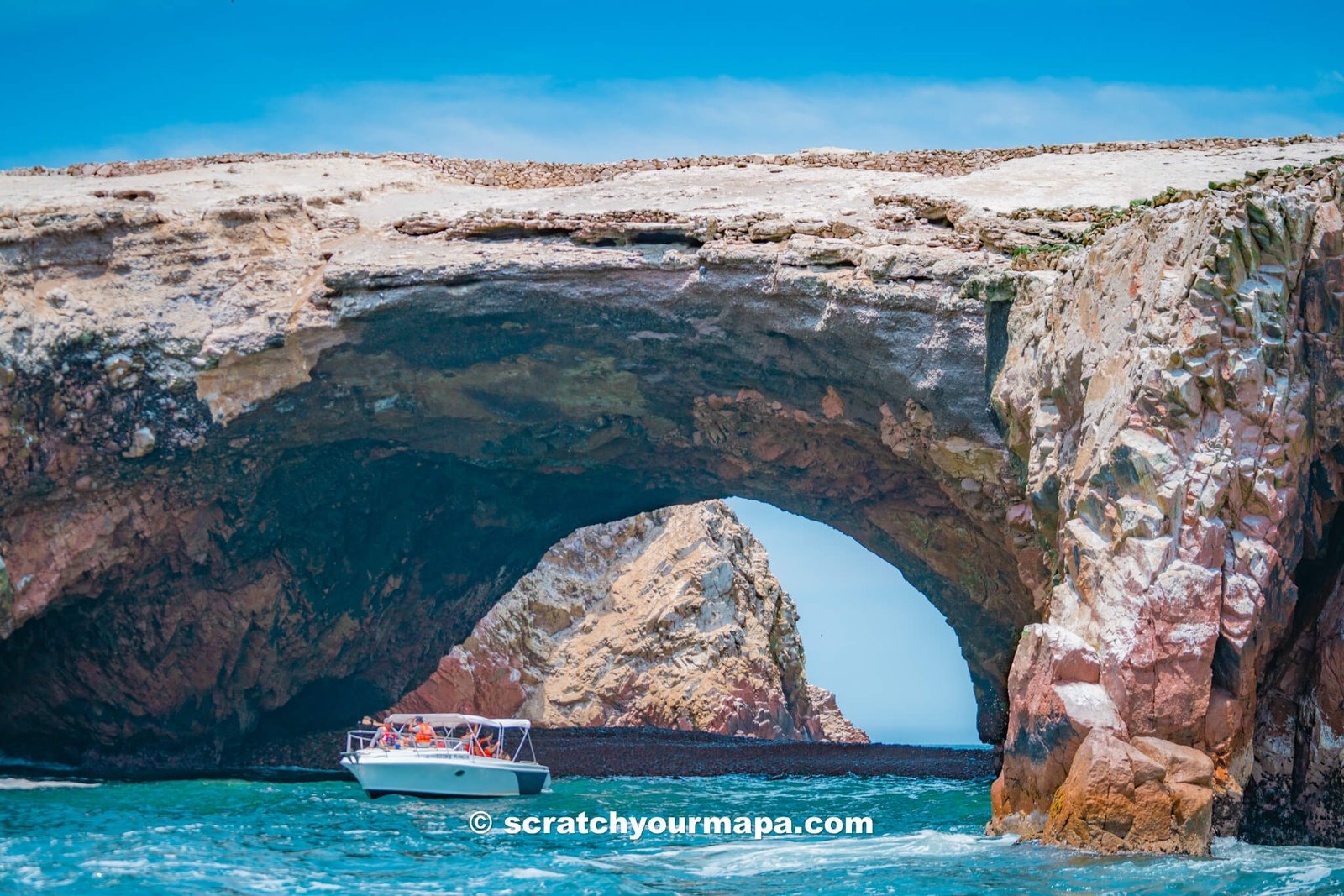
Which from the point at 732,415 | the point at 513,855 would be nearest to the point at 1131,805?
the point at 513,855

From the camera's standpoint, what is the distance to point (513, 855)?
15.2 meters

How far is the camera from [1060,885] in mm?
11891

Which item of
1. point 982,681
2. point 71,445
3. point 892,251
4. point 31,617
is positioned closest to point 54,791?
point 31,617

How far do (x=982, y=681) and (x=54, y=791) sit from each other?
17.9m

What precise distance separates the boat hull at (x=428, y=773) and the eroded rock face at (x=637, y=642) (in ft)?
57.0

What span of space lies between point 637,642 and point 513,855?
25.6 m

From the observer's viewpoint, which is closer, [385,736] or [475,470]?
[385,736]

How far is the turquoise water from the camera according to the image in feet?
41.4

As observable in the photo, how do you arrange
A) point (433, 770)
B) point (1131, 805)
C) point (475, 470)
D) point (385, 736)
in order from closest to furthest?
point (1131, 805) < point (433, 770) < point (385, 736) < point (475, 470)

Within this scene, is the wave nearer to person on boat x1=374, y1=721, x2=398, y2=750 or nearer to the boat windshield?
the boat windshield

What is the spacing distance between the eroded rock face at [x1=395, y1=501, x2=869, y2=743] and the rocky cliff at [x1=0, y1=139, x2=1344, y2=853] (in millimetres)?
13577

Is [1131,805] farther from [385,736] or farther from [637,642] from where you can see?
[637,642]

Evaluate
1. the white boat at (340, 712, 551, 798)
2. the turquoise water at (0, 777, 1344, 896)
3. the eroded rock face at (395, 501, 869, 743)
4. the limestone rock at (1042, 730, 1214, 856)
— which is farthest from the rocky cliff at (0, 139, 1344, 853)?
the eroded rock face at (395, 501, 869, 743)

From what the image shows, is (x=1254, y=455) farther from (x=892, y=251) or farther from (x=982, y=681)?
(x=982, y=681)
